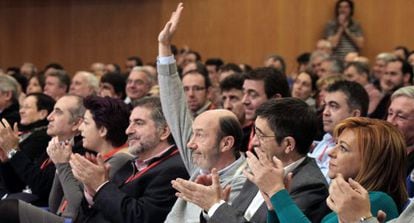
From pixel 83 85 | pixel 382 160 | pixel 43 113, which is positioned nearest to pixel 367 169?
pixel 382 160

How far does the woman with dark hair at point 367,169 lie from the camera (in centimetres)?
290

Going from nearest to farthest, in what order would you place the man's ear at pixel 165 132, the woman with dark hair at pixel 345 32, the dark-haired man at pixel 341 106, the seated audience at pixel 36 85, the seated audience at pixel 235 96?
the man's ear at pixel 165 132, the dark-haired man at pixel 341 106, the seated audience at pixel 235 96, the seated audience at pixel 36 85, the woman with dark hair at pixel 345 32

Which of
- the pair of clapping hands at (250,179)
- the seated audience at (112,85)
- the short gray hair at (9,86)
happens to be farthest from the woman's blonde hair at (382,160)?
the seated audience at (112,85)

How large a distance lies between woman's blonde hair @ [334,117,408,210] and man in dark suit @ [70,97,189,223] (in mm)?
1197

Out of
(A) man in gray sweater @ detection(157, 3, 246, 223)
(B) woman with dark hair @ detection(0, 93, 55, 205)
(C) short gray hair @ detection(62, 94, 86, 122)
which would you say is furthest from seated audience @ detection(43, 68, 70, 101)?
(A) man in gray sweater @ detection(157, 3, 246, 223)

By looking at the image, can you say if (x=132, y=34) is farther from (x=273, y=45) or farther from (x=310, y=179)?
(x=310, y=179)

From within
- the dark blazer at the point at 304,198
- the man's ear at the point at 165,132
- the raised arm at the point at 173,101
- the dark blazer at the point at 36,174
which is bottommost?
the dark blazer at the point at 36,174

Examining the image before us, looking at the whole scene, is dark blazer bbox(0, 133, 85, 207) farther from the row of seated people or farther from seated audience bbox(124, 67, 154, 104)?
seated audience bbox(124, 67, 154, 104)

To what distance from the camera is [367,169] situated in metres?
2.96

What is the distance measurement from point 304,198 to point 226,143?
63 centimetres

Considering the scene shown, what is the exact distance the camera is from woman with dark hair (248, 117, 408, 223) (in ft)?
9.52

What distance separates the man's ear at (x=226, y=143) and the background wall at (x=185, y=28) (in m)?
7.41

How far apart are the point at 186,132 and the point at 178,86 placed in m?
0.24

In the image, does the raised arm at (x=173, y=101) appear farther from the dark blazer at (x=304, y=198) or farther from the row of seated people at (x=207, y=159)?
the dark blazer at (x=304, y=198)
